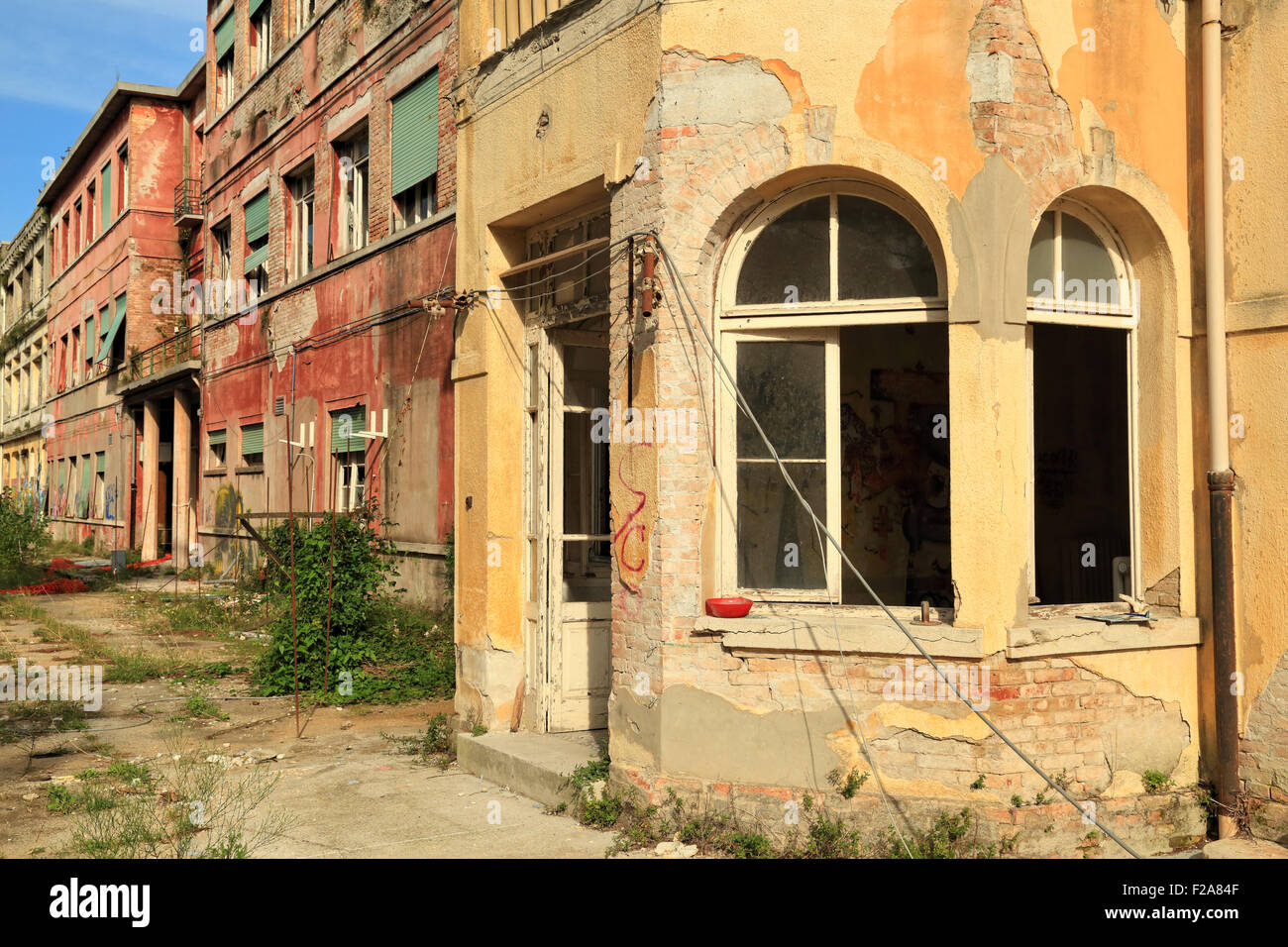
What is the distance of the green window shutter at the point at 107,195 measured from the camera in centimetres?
2784

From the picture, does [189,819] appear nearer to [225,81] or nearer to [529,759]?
[529,759]

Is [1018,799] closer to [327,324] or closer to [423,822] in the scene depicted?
[423,822]

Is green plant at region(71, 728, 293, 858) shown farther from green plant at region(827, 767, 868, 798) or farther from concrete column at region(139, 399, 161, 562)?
concrete column at region(139, 399, 161, 562)

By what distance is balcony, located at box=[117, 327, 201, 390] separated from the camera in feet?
72.1

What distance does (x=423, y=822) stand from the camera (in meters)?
6.50

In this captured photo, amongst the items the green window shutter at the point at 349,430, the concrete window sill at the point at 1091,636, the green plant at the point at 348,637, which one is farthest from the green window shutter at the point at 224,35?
the concrete window sill at the point at 1091,636

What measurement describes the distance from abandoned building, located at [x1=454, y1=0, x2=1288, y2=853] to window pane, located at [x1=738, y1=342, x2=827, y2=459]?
0.02m

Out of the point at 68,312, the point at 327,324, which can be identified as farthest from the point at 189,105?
the point at 327,324

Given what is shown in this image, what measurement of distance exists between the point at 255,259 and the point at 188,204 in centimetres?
630

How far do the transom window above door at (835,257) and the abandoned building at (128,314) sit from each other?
58.1ft

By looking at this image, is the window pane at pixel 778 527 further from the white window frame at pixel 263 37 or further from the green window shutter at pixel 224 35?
the green window shutter at pixel 224 35

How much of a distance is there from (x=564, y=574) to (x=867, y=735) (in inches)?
116

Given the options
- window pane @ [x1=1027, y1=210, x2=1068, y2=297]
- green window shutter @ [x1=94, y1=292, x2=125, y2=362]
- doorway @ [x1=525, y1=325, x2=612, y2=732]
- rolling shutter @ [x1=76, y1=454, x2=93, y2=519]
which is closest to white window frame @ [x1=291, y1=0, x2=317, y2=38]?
doorway @ [x1=525, y1=325, x2=612, y2=732]

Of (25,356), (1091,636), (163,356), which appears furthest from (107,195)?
(1091,636)
